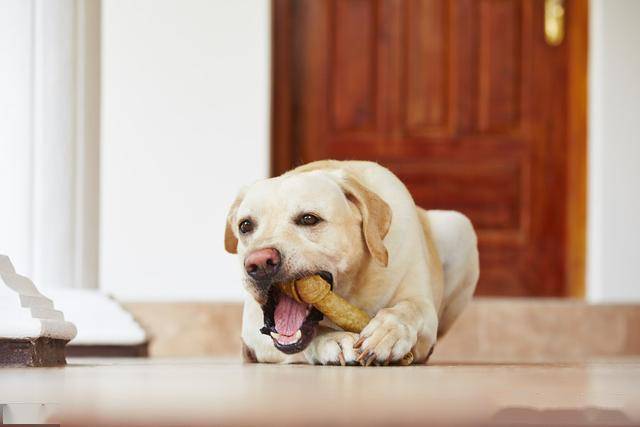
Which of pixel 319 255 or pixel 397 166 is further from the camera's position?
pixel 397 166

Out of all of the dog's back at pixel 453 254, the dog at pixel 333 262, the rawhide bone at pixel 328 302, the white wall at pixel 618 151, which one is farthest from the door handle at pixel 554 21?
the rawhide bone at pixel 328 302

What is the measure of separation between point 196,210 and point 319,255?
8.99 ft

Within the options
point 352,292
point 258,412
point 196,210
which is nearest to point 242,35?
point 196,210

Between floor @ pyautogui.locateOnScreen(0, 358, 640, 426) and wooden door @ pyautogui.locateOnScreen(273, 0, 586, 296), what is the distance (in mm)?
3047

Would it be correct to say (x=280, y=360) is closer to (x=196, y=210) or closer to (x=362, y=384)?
(x=362, y=384)

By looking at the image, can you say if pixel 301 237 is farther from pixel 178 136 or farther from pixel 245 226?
pixel 178 136

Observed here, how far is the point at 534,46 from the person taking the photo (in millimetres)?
4746

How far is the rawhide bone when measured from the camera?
5.84 feet

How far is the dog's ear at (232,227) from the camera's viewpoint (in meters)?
1.95

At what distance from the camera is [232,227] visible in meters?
1.96

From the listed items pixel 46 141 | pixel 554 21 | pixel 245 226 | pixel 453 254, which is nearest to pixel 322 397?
pixel 245 226

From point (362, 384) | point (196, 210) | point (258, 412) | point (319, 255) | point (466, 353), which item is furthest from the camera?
point (196, 210)

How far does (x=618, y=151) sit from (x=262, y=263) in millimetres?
3004

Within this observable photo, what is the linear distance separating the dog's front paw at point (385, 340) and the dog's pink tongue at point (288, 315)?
0.10 meters
